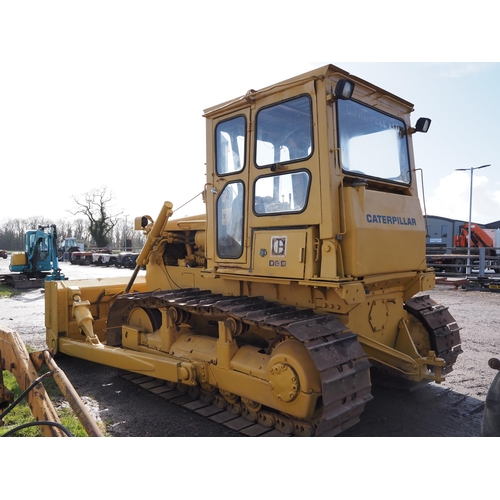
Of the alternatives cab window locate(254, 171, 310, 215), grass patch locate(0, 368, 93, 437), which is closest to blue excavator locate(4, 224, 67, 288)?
grass patch locate(0, 368, 93, 437)

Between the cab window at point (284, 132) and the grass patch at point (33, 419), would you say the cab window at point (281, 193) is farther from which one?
the grass patch at point (33, 419)

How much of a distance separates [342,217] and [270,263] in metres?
0.81

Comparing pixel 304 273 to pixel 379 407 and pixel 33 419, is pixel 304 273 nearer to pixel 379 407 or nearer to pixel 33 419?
pixel 379 407

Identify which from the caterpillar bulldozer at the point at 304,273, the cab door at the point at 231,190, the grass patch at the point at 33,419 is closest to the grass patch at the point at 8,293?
the caterpillar bulldozer at the point at 304,273

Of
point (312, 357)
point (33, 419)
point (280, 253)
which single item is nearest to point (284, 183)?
point (280, 253)

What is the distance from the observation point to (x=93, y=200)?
5356 cm

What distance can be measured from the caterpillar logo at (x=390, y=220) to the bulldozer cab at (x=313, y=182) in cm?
2

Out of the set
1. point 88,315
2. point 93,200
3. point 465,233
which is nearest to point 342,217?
point 88,315

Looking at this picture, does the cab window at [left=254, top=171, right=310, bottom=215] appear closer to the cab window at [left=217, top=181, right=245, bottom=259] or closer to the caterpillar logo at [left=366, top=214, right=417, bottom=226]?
the cab window at [left=217, top=181, right=245, bottom=259]

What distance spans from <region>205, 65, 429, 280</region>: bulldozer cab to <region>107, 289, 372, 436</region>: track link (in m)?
0.39

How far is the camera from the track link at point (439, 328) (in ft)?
16.2

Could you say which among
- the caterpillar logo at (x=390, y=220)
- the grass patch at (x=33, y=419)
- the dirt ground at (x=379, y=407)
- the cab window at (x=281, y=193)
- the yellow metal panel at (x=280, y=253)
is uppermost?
the cab window at (x=281, y=193)

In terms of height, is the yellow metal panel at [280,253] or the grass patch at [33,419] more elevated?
the yellow metal panel at [280,253]

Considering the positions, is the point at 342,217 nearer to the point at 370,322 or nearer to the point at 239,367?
the point at 370,322
